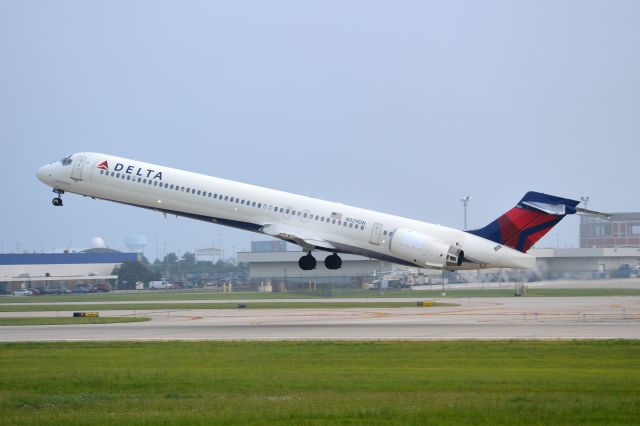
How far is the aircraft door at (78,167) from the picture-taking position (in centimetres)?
6038

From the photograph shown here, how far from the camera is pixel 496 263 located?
54.7 meters

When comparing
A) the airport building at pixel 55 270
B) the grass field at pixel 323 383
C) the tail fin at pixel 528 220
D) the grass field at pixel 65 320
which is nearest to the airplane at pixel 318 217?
the tail fin at pixel 528 220

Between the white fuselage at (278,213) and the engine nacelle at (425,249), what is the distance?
164mm

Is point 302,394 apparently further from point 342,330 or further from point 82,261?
point 82,261

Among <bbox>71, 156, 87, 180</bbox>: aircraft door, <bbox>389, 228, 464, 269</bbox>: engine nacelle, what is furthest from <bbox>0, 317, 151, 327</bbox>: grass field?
<bbox>389, 228, 464, 269</bbox>: engine nacelle

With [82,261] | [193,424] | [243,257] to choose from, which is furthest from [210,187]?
[82,261]

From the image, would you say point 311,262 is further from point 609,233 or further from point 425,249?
point 609,233

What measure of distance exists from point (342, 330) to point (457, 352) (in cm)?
1120

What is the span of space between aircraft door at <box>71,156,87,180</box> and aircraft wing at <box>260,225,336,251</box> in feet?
41.3

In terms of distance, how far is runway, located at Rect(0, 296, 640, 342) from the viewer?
41.0m

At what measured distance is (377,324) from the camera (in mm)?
47594

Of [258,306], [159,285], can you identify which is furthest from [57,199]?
[159,285]

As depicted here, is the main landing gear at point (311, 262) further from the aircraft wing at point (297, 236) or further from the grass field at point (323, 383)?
the grass field at point (323, 383)

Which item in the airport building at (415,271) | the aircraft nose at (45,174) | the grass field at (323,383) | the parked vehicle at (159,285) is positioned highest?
the aircraft nose at (45,174)
